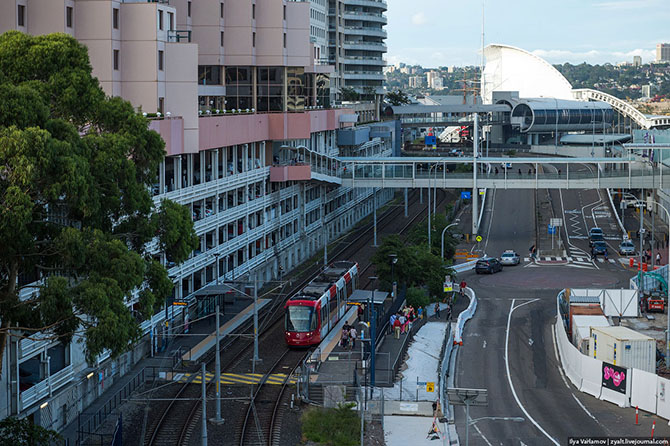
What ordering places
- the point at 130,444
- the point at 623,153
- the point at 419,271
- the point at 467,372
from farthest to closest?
the point at 623,153 < the point at 419,271 < the point at 467,372 < the point at 130,444

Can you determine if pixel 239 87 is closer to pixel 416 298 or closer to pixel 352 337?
pixel 416 298

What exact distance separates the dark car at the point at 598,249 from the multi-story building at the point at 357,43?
81407 mm

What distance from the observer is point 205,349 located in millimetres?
51969

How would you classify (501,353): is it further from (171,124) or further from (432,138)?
(432,138)

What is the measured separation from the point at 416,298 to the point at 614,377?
65.2ft

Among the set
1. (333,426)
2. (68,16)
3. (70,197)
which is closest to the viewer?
(70,197)

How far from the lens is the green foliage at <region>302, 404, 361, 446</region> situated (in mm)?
36938

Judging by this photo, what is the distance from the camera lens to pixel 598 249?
281 feet

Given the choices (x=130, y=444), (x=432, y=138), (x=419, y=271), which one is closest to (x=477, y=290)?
(x=419, y=271)

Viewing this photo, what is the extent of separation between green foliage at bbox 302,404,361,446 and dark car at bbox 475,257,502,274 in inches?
1561

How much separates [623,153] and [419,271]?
59.0 meters

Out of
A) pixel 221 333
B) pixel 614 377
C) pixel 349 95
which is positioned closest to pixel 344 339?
pixel 221 333

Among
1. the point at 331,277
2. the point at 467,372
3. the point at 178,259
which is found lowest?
the point at 467,372

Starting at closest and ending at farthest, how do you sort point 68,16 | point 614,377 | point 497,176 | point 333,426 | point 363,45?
point 333,426
point 614,377
point 68,16
point 497,176
point 363,45
